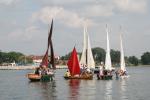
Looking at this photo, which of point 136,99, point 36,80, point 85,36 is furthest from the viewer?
point 85,36

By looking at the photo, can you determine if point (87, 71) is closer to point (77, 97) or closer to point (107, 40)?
point (107, 40)

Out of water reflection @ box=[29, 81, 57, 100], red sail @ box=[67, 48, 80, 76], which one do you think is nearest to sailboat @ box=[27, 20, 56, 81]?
red sail @ box=[67, 48, 80, 76]

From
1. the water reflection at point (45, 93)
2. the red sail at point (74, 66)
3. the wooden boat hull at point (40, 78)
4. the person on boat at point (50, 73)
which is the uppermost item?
the red sail at point (74, 66)

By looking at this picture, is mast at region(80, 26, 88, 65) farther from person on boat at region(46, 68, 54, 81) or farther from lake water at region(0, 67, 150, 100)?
lake water at region(0, 67, 150, 100)

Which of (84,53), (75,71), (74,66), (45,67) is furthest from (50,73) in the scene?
(84,53)

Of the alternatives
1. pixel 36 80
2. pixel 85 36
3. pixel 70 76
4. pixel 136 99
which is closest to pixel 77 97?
pixel 136 99

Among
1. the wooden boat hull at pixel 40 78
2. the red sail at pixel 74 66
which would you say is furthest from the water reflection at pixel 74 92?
the wooden boat hull at pixel 40 78

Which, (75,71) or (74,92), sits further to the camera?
(75,71)

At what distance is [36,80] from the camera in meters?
88.8

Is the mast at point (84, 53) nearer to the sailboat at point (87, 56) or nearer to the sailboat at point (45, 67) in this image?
the sailboat at point (87, 56)

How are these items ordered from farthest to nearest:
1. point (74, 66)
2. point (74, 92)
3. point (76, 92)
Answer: point (74, 66) < point (74, 92) < point (76, 92)

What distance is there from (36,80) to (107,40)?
1058 inches

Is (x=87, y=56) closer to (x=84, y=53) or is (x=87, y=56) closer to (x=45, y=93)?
(x=84, y=53)

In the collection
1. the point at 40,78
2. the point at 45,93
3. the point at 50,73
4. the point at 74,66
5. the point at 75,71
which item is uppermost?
the point at 74,66
